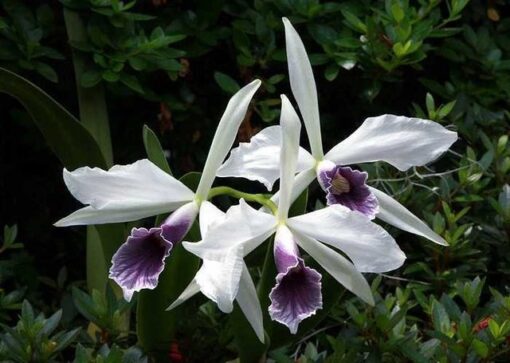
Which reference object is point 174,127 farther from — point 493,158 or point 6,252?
point 493,158

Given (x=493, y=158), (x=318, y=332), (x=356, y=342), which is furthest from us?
(x=493, y=158)

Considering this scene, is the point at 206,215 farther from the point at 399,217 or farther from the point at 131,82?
the point at 131,82

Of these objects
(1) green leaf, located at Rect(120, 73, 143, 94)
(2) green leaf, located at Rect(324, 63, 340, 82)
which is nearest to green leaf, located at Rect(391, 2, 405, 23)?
(2) green leaf, located at Rect(324, 63, 340, 82)

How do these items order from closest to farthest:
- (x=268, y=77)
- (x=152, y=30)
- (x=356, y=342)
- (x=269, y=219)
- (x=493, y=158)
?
(x=269, y=219) → (x=356, y=342) → (x=493, y=158) → (x=152, y=30) → (x=268, y=77)

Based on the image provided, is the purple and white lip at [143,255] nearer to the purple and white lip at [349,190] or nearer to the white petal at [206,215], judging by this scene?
the white petal at [206,215]

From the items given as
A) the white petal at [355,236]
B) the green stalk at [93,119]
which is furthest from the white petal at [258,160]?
the green stalk at [93,119]

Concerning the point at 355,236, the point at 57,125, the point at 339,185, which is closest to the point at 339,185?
the point at 339,185

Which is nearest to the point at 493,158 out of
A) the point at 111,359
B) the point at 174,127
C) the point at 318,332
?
the point at 318,332
